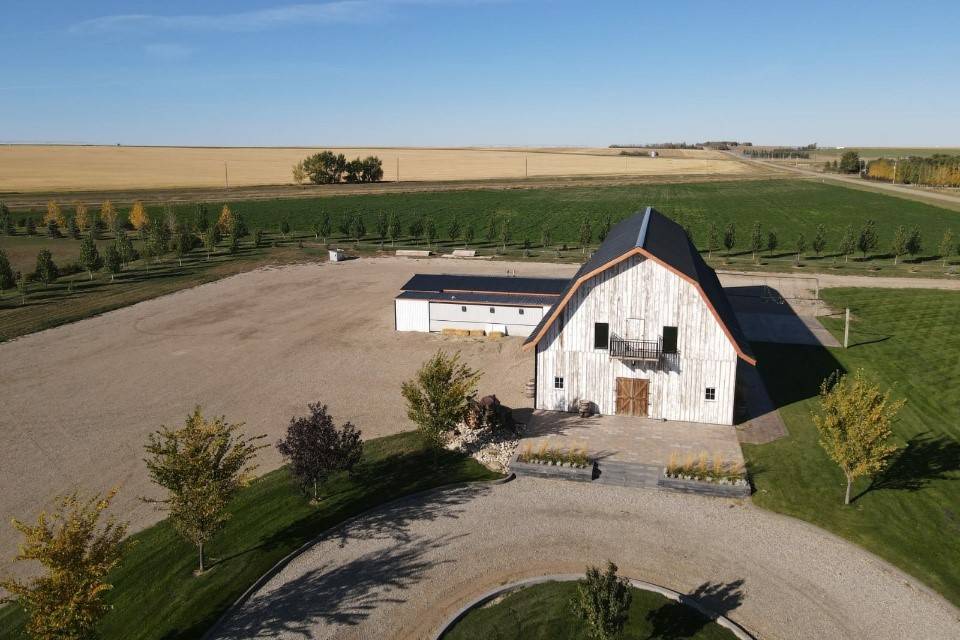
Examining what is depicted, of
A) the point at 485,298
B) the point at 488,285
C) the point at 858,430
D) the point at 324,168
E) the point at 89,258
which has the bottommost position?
the point at 858,430

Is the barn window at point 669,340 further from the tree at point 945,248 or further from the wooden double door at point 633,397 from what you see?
the tree at point 945,248

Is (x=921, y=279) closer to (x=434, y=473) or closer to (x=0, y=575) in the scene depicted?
(x=434, y=473)

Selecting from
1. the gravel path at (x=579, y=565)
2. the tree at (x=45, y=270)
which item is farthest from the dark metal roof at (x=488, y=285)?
the tree at (x=45, y=270)

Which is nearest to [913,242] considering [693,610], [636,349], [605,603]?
[636,349]

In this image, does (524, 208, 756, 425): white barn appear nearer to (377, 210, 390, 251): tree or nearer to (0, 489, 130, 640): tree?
(0, 489, 130, 640): tree

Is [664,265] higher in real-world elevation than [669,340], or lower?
higher

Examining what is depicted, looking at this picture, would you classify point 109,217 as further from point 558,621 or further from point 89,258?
point 558,621
